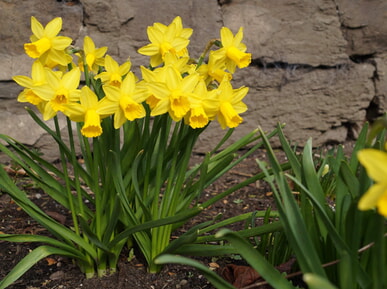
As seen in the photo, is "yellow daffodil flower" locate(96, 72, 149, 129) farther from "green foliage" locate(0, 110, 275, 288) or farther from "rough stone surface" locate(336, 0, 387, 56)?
"rough stone surface" locate(336, 0, 387, 56)

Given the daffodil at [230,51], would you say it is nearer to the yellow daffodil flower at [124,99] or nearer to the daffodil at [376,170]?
the yellow daffodil flower at [124,99]

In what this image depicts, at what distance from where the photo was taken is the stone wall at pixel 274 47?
268 centimetres

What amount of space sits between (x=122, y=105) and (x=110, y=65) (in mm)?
262

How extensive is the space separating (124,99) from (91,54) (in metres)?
0.39

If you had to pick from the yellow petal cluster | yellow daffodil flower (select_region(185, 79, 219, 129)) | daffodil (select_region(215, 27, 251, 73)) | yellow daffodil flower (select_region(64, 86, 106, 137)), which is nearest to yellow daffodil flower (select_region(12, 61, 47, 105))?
the yellow petal cluster

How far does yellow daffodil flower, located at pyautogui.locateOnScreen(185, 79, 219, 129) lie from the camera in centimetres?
143

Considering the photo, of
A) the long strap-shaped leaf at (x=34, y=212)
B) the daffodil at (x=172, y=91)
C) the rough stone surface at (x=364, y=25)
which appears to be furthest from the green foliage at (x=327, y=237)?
the rough stone surface at (x=364, y=25)

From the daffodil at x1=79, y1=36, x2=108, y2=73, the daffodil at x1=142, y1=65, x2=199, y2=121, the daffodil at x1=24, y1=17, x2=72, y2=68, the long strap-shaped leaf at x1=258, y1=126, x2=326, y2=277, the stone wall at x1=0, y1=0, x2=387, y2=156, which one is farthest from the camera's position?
the stone wall at x1=0, y1=0, x2=387, y2=156

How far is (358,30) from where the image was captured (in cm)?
305

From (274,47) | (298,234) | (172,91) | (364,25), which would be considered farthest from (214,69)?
(364,25)

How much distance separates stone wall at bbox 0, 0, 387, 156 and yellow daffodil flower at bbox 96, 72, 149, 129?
4.47 feet

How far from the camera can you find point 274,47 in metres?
2.96

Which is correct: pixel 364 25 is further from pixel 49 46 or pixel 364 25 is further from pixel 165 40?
pixel 49 46

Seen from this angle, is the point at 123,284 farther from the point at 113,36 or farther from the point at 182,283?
the point at 113,36
